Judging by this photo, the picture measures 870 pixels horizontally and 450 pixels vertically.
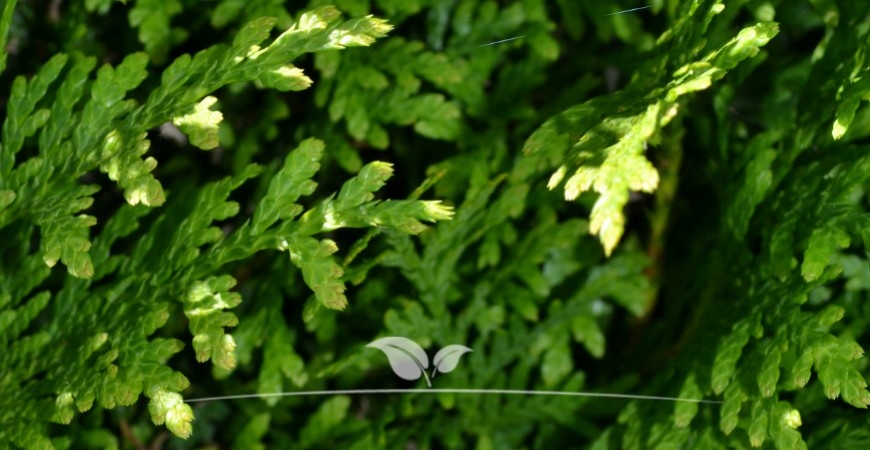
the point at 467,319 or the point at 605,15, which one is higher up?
the point at 605,15

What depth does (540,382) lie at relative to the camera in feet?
6.68

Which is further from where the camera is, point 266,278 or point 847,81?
point 266,278

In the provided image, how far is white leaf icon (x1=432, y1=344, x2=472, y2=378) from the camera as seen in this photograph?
1874 millimetres

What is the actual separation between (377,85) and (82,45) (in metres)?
0.59

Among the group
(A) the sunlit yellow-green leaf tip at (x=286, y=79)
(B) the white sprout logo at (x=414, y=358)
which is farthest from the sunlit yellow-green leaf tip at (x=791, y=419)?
(A) the sunlit yellow-green leaf tip at (x=286, y=79)

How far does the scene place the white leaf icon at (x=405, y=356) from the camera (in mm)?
1801

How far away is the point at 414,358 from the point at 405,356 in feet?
0.08

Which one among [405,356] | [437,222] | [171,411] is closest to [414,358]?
[405,356]

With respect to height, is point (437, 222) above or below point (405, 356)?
above

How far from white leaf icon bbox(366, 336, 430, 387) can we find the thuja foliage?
0.03m

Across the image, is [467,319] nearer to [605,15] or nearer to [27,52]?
[605,15]

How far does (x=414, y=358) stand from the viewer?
1896mm

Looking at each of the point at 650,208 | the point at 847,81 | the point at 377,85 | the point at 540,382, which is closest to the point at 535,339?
the point at 540,382

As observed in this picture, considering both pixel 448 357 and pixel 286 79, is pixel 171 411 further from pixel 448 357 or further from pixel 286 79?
pixel 448 357
